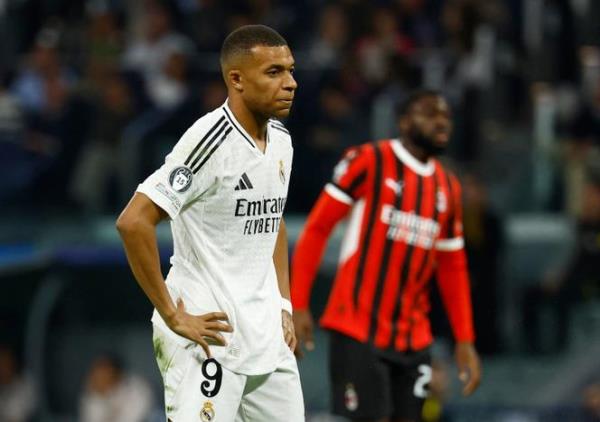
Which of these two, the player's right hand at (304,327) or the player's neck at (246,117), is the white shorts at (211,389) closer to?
the player's neck at (246,117)

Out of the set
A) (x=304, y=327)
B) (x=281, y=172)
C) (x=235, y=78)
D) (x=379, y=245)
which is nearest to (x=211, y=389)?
(x=281, y=172)

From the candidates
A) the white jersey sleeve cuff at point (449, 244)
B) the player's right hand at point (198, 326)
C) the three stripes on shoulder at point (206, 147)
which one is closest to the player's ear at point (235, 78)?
the three stripes on shoulder at point (206, 147)

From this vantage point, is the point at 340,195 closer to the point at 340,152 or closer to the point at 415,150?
the point at 415,150

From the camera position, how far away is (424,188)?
6.95 meters

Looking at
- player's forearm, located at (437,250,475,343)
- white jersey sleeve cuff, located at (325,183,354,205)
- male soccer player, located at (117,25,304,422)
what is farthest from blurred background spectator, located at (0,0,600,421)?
male soccer player, located at (117,25,304,422)

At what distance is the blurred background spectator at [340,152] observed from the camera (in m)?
10.8

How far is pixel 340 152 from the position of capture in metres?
11.1

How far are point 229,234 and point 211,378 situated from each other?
537 mm

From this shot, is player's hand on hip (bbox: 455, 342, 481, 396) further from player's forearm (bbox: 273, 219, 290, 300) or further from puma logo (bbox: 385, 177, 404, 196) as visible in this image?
player's forearm (bbox: 273, 219, 290, 300)

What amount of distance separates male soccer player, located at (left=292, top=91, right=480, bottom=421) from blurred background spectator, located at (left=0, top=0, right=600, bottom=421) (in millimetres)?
3026

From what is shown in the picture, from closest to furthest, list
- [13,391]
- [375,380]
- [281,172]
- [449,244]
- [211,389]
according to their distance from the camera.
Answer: [211,389]
[281,172]
[375,380]
[449,244]
[13,391]

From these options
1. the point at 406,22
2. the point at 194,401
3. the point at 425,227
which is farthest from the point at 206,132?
the point at 406,22

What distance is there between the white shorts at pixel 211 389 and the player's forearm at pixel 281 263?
1.27 ft

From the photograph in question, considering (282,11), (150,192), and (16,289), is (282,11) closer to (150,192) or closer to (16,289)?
(16,289)
